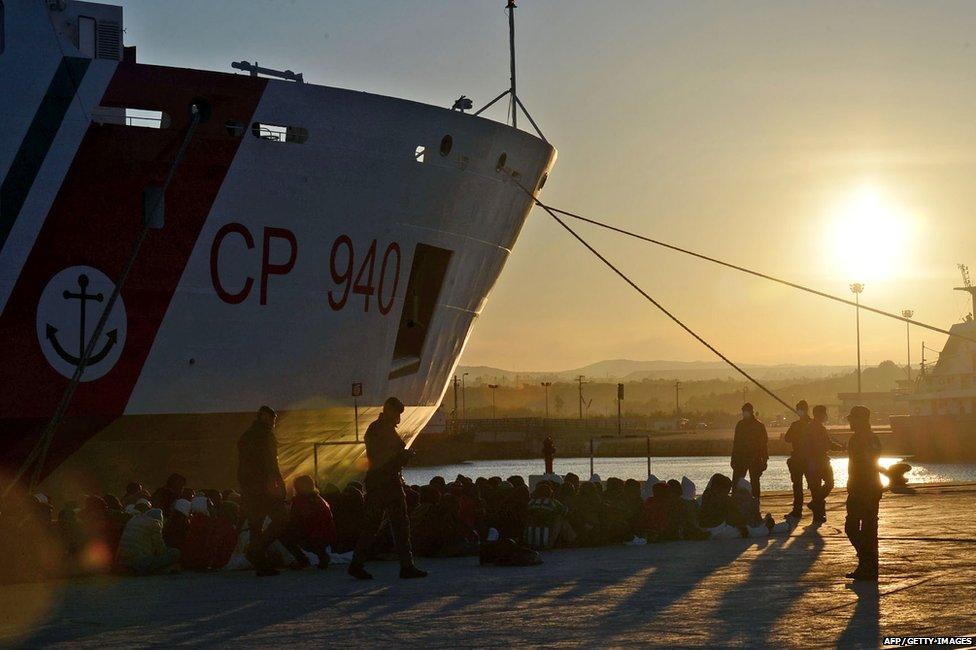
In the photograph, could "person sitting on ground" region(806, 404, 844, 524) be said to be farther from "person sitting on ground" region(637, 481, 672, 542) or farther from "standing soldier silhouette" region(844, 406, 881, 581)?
"standing soldier silhouette" region(844, 406, 881, 581)

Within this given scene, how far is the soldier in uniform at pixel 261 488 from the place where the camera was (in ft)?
38.4

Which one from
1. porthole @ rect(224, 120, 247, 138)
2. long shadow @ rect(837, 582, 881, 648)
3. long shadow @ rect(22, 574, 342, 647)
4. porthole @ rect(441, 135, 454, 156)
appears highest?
porthole @ rect(441, 135, 454, 156)

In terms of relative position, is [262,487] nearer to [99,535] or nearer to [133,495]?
[99,535]

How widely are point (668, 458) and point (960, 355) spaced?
196 ft

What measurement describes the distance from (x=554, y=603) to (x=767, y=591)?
5.63ft

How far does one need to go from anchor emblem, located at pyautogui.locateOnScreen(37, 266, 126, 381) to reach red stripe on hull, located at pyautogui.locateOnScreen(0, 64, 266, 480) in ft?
0.31

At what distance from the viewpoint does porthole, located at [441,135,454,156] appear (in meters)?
18.9

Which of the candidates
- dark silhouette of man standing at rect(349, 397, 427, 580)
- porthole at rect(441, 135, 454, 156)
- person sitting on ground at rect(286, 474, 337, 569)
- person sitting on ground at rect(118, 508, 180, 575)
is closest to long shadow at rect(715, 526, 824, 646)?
dark silhouette of man standing at rect(349, 397, 427, 580)

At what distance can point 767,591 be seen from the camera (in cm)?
979

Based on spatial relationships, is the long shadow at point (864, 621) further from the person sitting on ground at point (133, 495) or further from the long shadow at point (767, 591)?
the person sitting on ground at point (133, 495)

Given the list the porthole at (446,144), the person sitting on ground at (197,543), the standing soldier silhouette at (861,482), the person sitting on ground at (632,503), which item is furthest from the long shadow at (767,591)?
the porthole at (446,144)

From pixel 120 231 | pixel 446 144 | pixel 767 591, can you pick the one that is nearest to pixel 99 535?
pixel 120 231

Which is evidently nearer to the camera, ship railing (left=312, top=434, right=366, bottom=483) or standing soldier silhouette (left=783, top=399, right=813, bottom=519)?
standing soldier silhouette (left=783, top=399, right=813, bottom=519)

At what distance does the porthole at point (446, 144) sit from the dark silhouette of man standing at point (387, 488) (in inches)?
323
